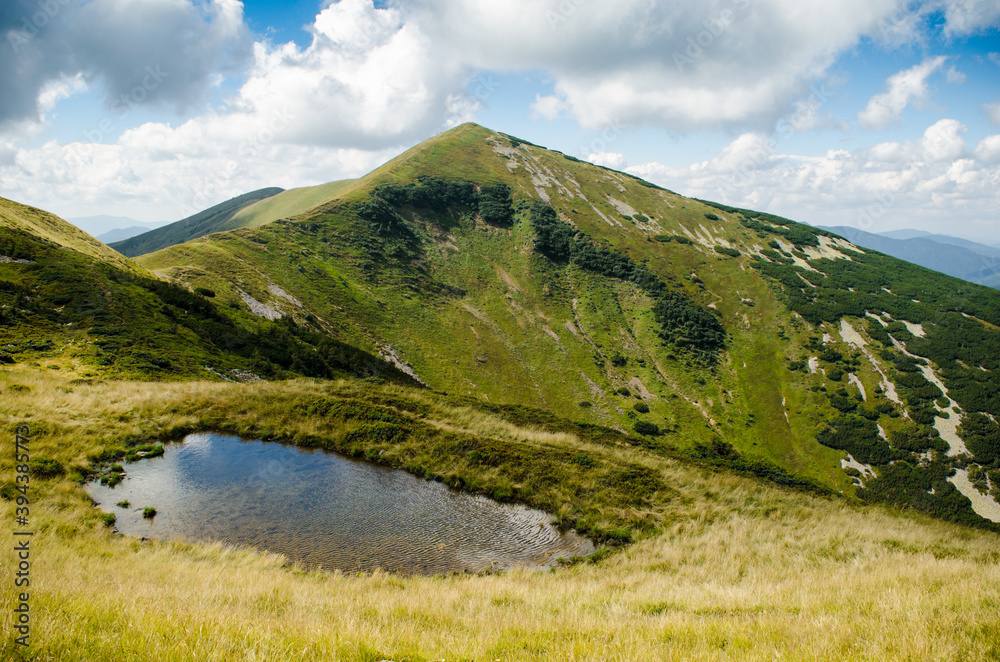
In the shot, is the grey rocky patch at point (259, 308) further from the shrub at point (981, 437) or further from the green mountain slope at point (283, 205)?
the green mountain slope at point (283, 205)

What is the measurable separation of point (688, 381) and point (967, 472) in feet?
116

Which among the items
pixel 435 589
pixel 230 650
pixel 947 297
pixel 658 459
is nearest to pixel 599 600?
pixel 435 589

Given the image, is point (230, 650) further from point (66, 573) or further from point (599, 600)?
point (599, 600)

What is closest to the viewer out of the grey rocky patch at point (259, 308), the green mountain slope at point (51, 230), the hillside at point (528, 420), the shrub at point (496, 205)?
the hillside at point (528, 420)

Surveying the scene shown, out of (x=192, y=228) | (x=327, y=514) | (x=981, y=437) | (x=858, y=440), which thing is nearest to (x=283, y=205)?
(x=192, y=228)

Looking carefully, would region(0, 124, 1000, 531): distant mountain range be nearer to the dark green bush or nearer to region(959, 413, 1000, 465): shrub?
region(959, 413, 1000, 465): shrub

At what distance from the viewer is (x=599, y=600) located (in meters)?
10.8

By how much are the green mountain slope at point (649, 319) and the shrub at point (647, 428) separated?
403 mm

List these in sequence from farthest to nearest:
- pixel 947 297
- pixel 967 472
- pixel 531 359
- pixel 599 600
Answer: pixel 947 297, pixel 531 359, pixel 967 472, pixel 599 600

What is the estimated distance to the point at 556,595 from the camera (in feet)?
36.7

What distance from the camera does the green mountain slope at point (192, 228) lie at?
163 meters

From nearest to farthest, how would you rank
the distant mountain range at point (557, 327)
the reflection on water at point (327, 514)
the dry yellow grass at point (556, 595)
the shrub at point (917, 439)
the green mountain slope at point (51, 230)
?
1. the dry yellow grass at point (556, 595)
2. the reflection on water at point (327, 514)
3. the distant mountain range at point (557, 327)
4. the green mountain slope at point (51, 230)
5. the shrub at point (917, 439)

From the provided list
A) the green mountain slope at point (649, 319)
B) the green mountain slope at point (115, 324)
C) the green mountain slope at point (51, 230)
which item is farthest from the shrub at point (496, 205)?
the green mountain slope at point (51, 230)

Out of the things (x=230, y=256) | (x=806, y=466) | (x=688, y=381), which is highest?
(x=230, y=256)
